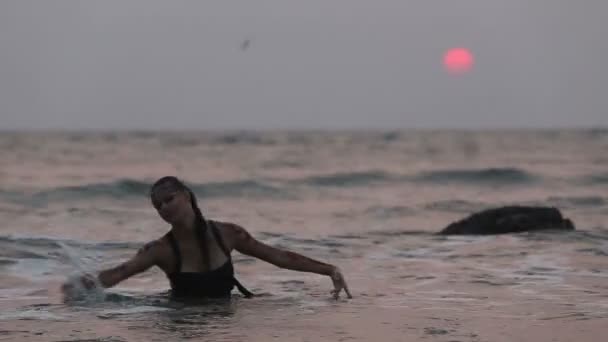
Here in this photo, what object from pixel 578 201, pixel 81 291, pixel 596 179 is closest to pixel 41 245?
pixel 81 291

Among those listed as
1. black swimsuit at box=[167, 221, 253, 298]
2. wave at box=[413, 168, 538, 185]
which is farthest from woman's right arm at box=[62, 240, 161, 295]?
wave at box=[413, 168, 538, 185]

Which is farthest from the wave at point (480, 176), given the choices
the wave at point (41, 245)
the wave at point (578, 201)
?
the wave at point (41, 245)

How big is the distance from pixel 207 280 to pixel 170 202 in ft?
2.84

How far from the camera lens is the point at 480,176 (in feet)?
106

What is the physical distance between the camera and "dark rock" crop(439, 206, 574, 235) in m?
13.8

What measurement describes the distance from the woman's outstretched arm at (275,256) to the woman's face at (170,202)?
50 centimetres

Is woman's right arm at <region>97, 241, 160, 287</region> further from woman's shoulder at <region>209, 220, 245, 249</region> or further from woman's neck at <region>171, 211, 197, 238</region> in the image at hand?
woman's shoulder at <region>209, 220, 245, 249</region>

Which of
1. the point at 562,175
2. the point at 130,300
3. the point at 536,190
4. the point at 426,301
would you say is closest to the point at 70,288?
the point at 130,300

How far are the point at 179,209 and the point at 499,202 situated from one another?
54.9ft

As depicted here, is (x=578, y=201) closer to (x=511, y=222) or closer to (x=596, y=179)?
(x=596, y=179)

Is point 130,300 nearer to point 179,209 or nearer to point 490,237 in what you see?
point 179,209

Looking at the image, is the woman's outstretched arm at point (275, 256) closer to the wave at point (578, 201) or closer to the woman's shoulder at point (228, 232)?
the woman's shoulder at point (228, 232)

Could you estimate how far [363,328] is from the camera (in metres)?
6.50

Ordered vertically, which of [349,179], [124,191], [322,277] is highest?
[349,179]
